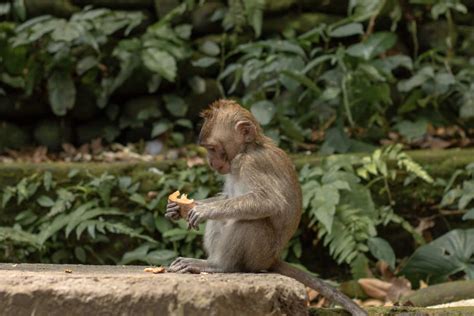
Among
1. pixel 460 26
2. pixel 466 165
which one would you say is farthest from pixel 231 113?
pixel 460 26

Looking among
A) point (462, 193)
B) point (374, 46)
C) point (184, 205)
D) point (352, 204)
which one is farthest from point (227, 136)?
point (374, 46)

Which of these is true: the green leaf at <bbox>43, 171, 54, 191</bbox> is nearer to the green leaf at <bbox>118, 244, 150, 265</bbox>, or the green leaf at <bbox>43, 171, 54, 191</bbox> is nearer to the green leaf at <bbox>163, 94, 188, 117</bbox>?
the green leaf at <bbox>118, 244, 150, 265</bbox>

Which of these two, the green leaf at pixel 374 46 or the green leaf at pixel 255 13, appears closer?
the green leaf at pixel 374 46

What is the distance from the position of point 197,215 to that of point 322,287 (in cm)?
85

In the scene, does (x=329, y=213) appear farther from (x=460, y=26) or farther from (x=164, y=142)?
(x=460, y=26)

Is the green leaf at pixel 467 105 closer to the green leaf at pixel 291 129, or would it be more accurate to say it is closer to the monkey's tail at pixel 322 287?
the green leaf at pixel 291 129

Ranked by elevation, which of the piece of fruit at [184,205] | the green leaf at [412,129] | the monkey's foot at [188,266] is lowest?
the green leaf at [412,129]

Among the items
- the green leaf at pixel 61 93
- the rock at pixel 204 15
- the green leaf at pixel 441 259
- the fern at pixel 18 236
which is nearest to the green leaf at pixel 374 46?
the rock at pixel 204 15

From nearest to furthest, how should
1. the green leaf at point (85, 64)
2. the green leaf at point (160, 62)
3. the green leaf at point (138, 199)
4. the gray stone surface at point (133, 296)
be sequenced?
1. the gray stone surface at point (133, 296)
2. the green leaf at point (138, 199)
3. the green leaf at point (160, 62)
4. the green leaf at point (85, 64)

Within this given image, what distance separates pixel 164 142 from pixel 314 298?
3.70 m

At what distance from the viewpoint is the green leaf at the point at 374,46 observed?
35.8ft

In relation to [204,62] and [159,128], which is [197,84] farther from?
[159,128]

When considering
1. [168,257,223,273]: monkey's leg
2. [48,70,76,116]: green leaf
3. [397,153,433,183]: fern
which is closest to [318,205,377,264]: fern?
[397,153,433,183]: fern

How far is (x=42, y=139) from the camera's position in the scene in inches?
459
